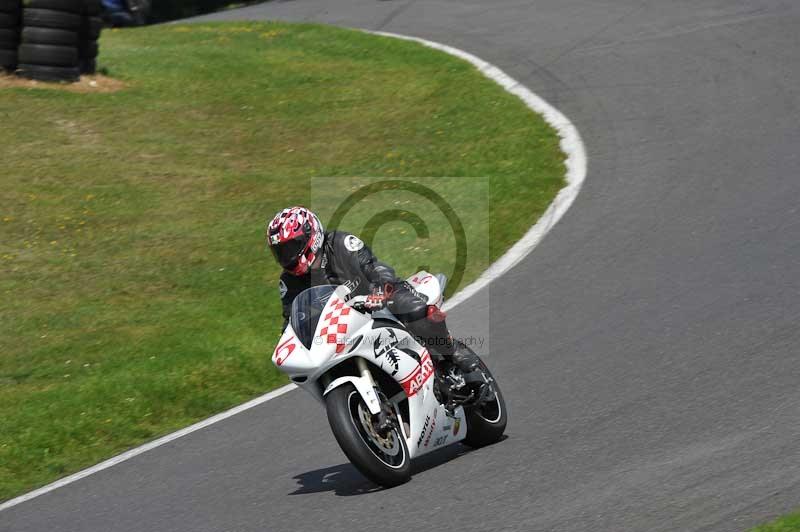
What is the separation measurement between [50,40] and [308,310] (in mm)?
12658

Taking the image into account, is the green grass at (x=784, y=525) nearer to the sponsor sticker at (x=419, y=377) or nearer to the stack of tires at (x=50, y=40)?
the sponsor sticker at (x=419, y=377)

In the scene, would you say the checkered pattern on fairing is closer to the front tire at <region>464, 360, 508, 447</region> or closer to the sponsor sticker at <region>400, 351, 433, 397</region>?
the sponsor sticker at <region>400, 351, 433, 397</region>

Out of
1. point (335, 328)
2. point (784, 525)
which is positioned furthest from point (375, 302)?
point (784, 525)

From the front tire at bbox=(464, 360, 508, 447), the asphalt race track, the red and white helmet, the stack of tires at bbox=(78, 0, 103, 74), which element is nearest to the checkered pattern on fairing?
the red and white helmet

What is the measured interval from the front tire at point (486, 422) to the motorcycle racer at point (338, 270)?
21.2 inches

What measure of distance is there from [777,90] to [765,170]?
10.5ft

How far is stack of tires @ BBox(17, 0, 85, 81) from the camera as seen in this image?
55.3 ft

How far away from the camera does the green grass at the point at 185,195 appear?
368 inches

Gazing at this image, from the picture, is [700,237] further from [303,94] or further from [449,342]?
[303,94]

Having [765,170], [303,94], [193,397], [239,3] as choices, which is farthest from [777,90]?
[239,3]

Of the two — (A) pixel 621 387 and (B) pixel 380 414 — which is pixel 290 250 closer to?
(B) pixel 380 414

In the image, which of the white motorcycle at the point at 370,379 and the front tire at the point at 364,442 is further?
the white motorcycle at the point at 370,379

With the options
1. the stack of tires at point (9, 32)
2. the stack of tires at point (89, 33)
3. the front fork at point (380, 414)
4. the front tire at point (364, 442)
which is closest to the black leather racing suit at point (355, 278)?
the front fork at point (380, 414)

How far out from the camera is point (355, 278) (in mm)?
6508
